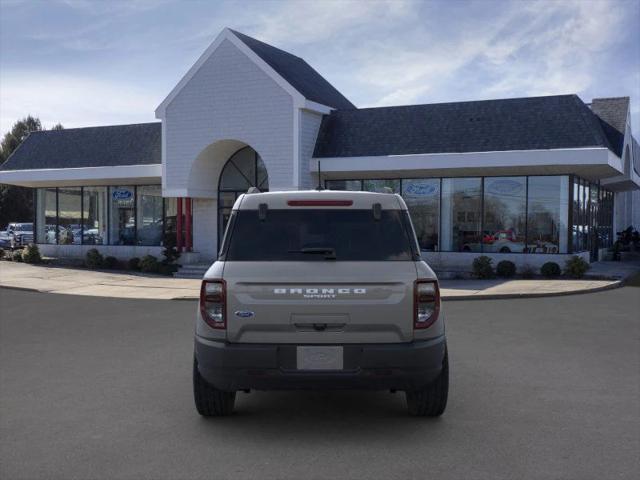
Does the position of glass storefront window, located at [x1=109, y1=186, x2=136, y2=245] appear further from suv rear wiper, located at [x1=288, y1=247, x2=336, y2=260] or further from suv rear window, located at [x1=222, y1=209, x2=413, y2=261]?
suv rear wiper, located at [x1=288, y1=247, x2=336, y2=260]

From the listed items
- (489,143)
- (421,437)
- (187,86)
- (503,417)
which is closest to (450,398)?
(503,417)

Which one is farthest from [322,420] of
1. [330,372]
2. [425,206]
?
[425,206]

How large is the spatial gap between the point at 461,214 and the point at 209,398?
18375 mm

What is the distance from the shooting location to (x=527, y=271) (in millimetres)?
21094

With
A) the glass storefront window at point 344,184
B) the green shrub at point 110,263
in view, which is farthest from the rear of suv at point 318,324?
the green shrub at point 110,263

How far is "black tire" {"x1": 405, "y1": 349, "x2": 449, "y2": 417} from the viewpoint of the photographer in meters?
5.88

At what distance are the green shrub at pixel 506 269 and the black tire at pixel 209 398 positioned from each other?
16.4 meters

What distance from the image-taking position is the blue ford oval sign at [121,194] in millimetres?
28391

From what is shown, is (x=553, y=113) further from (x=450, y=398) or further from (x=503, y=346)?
(x=450, y=398)

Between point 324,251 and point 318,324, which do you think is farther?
point 324,251

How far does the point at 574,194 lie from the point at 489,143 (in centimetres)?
381

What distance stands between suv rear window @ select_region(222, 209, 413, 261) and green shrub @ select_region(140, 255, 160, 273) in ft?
63.0

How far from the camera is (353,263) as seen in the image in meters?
5.50

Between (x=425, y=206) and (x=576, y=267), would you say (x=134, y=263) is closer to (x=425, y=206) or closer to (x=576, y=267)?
(x=425, y=206)
